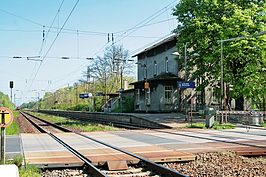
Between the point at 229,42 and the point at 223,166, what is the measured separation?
2391 centimetres

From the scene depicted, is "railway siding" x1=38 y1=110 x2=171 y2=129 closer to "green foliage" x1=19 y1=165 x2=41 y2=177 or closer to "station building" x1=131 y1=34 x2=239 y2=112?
"station building" x1=131 y1=34 x2=239 y2=112

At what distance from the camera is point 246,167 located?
11047mm

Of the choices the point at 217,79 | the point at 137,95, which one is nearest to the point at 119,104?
the point at 137,95

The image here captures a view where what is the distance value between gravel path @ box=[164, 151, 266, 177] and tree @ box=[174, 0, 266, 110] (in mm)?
21315

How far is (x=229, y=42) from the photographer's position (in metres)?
33.7

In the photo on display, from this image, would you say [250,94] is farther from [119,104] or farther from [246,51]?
[119,104]

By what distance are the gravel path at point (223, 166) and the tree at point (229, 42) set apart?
69.9 feet

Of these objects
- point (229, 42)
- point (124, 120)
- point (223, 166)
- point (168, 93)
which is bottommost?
point (124, 120)

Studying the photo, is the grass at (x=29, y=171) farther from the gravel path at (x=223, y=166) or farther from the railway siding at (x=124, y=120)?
the railway siding at (x=124, y=120)

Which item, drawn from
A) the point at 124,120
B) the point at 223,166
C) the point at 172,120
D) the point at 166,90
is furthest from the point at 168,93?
the point at 223,166

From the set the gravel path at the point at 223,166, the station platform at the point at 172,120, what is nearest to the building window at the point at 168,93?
the station platform at the point at 172,120

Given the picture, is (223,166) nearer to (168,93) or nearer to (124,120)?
(124,120)

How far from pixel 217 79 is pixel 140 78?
103ft

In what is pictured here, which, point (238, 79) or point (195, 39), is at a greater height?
A: point (195, 39)
